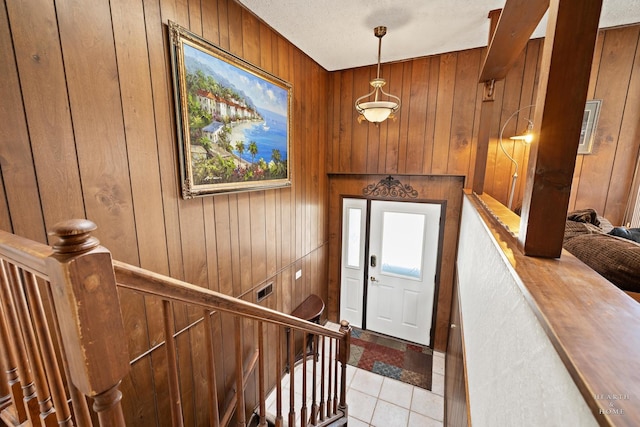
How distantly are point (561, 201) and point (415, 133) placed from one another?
2621mm

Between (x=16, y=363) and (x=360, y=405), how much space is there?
2815 millimetres

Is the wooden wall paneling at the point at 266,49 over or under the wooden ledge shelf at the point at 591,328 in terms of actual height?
over

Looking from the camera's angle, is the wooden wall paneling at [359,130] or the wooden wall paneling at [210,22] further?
the wooden wall paneling at [359,130]

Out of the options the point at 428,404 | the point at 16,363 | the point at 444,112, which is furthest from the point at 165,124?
the point at 428,404

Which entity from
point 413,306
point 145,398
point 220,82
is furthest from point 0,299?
point 413,306

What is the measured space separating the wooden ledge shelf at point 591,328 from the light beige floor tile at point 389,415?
267 centimetres

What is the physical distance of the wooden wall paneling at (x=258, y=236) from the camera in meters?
2.34

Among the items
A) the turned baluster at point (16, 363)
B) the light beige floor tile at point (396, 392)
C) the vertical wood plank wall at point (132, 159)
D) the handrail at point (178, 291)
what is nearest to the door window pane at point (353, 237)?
the light beige floor tile at point (396, 392)

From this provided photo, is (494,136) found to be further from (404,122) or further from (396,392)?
(396,392)

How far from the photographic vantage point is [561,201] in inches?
28.4

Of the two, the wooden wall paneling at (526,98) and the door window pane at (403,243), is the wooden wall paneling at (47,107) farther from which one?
the wooden wall paneling at (526,98)

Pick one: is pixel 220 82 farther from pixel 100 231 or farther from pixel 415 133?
pixel 415 133

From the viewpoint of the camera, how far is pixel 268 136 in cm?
237

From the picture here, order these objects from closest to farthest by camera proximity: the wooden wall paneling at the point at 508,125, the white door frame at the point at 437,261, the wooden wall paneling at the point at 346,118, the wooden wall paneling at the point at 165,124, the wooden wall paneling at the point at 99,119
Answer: the wooden wall paneling at the point at 99,119 → the wooden wall paneling at the point at 165,124 → the wooden wall paneling at the point at 508,125 → the white door frame at the point at 437,261 → the wooden wall paneling at the point at 346,118
